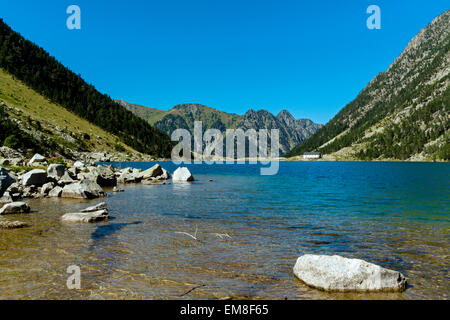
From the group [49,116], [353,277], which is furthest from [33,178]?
[49,116]

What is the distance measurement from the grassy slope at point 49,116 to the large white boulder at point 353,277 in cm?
Answer: 13223

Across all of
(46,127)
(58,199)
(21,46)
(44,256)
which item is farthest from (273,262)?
(21,46)

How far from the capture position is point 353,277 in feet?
27.9

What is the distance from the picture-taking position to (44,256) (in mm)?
11383

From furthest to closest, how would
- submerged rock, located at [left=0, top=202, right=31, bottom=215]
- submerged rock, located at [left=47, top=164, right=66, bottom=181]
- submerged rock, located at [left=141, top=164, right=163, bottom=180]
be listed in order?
1. submerged rock, located at [left=141, top=164, right=163, bottom=180]
2. submerged rock, located at [left=47, top=164, right=66, bottom=181]
3. submerged rock, located at [left=0, top=202, right=31, bottom=215]

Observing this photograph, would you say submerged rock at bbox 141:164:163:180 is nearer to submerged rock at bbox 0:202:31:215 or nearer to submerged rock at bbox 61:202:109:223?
submerged rock at bbox 0:202:31:215

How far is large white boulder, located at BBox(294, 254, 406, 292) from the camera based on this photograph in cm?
843

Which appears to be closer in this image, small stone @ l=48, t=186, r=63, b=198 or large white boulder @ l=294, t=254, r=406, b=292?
large white boulder @ l=294, t=254, r=406, b=292

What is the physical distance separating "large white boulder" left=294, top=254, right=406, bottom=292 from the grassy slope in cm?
13223

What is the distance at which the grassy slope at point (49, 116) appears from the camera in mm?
123875

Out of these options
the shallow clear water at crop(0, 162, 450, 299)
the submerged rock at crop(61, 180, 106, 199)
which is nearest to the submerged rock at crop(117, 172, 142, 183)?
the submerged rock at crop(61, 180, 106, 199)

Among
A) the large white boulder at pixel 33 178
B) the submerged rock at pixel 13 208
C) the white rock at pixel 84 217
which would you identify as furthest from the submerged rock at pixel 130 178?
the white rock at pixel 84 217

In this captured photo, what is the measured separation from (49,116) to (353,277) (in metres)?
166
